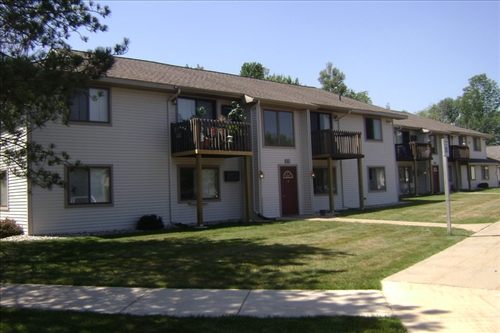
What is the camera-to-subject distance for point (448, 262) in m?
8.29

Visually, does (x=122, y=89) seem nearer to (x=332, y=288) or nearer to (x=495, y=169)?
(x=332, y=288)

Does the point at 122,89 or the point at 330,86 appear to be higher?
the point at 330,86

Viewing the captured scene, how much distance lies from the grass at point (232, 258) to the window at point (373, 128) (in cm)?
1202

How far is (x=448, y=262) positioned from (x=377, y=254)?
4.82 ft

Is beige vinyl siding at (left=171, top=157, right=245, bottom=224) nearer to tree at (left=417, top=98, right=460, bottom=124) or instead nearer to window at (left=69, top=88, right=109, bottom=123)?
window at (left=69, top=88, right=109, bottom=123)

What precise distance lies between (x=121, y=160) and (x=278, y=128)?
24.3ft

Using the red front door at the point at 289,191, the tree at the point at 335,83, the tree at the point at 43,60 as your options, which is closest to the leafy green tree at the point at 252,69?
the tree at the point at 335,83

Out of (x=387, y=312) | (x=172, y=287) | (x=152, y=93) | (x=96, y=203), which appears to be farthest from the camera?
(x=152, y=93)

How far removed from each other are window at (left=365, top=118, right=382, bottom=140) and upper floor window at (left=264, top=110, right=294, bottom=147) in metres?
6.82

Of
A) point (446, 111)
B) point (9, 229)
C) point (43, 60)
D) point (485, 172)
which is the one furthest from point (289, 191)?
point (446, 111)

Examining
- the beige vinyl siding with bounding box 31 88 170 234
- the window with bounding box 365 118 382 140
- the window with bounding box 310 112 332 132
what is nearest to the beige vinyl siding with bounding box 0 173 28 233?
the beige vinyl siding with bounding box 31 88 170 234

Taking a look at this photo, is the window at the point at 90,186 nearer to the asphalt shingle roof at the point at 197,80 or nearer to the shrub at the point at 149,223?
the shrub at the point at 149,223

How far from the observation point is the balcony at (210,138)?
15516 millimetres

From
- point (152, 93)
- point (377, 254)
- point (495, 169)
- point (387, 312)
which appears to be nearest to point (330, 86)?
point (495, 169)
